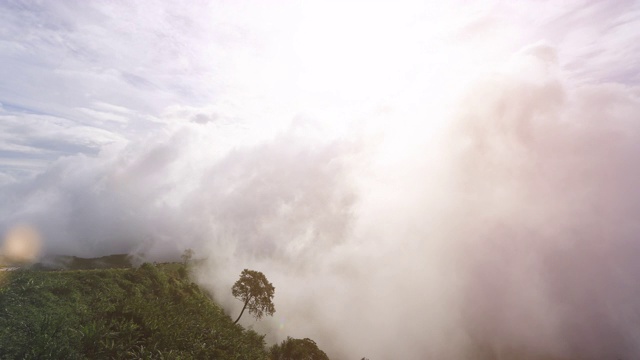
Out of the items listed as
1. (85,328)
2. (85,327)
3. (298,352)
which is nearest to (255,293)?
(298,352)

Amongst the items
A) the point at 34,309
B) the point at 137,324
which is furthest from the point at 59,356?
the point at 34,309

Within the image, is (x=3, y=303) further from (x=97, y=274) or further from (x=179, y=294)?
(x=179, y=294)

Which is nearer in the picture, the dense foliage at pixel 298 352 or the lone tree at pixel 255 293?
the dense foliage at pixel 298 352

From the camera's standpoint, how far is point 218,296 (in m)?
155

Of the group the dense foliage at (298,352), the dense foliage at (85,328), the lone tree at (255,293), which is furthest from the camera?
the lone tree at (255,293)

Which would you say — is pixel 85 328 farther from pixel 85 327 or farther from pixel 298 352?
pixel 298 352

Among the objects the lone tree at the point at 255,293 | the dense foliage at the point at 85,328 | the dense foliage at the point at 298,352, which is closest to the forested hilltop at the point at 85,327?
the dense foliage at the point at 85,328

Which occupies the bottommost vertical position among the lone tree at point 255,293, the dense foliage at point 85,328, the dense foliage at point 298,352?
the dense foliage at point 85,328

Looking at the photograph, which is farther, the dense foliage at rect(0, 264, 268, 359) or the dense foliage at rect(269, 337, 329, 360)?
the dense foliage at rect(269, 337, 329, 360)

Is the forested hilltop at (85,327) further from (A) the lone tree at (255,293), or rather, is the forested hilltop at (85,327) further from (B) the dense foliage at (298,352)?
(A) the lone tree at (255,293)

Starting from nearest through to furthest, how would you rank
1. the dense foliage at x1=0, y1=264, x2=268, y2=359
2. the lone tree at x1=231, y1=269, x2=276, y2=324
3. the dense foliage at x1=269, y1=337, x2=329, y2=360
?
the dense foliage at x1=0, y1=264, x2=268, y2=359
the dense foliage at x1=269, y1=337, x2=329, y2=360
the lone tree at x1=231, y1=269, x2=276, y2=324

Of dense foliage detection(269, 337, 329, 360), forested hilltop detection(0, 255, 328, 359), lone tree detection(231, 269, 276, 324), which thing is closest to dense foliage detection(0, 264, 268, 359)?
forested hilltop detection(0, 255, 328, 359)

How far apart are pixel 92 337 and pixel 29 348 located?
4534 mm

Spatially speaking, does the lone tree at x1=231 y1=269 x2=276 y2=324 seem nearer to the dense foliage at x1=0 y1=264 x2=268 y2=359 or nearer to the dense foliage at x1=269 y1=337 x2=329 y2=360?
the dense foliage at x1=269 y1=337 x2=329 y2=360
